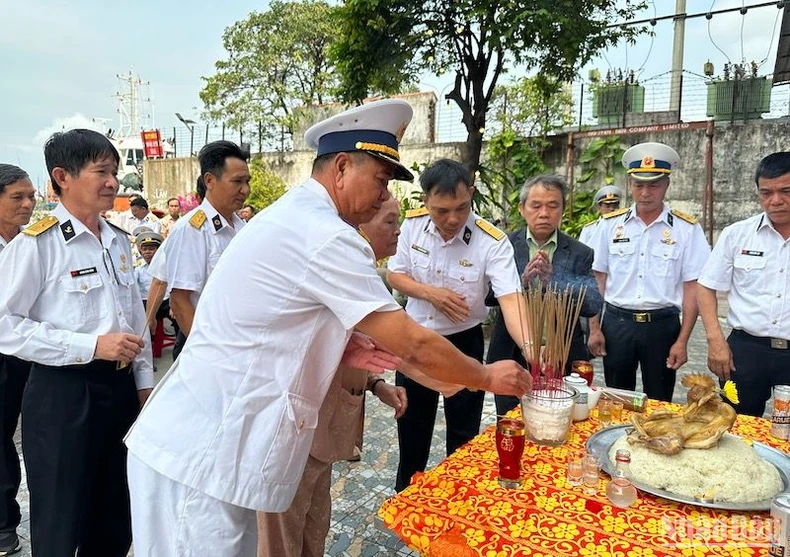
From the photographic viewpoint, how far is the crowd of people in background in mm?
1383

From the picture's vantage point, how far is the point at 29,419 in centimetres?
212

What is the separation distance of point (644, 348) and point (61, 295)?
10.1 feet

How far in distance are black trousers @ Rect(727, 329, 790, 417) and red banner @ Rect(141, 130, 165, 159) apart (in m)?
18.9

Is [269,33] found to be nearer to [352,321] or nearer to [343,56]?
[343,56]

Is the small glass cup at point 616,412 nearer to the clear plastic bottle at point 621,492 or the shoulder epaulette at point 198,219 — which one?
the clear plastic bottle at point 621,492

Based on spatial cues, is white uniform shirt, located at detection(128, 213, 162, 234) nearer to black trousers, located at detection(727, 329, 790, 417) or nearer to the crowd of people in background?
the crowd of people in background

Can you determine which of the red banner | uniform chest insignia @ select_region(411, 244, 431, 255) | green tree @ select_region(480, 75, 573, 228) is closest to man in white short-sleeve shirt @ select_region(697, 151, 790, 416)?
uniform chest insignia @ select_region(411, 244, 431, 255)

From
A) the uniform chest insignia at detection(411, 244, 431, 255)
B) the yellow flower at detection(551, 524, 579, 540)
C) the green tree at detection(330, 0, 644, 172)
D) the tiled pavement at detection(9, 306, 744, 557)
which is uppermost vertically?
the green tree at detection(330, 0, 644, 172)

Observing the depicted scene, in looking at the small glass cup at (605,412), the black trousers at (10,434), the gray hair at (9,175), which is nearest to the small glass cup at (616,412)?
the small glass cup at (605,412)

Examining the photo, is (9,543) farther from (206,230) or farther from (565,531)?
(565,531)

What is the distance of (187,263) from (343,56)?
539cm

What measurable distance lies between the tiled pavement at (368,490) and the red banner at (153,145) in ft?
54.8

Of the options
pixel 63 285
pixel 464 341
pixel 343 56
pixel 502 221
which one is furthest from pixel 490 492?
pixel 502 221

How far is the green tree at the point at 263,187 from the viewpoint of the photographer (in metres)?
12.6
